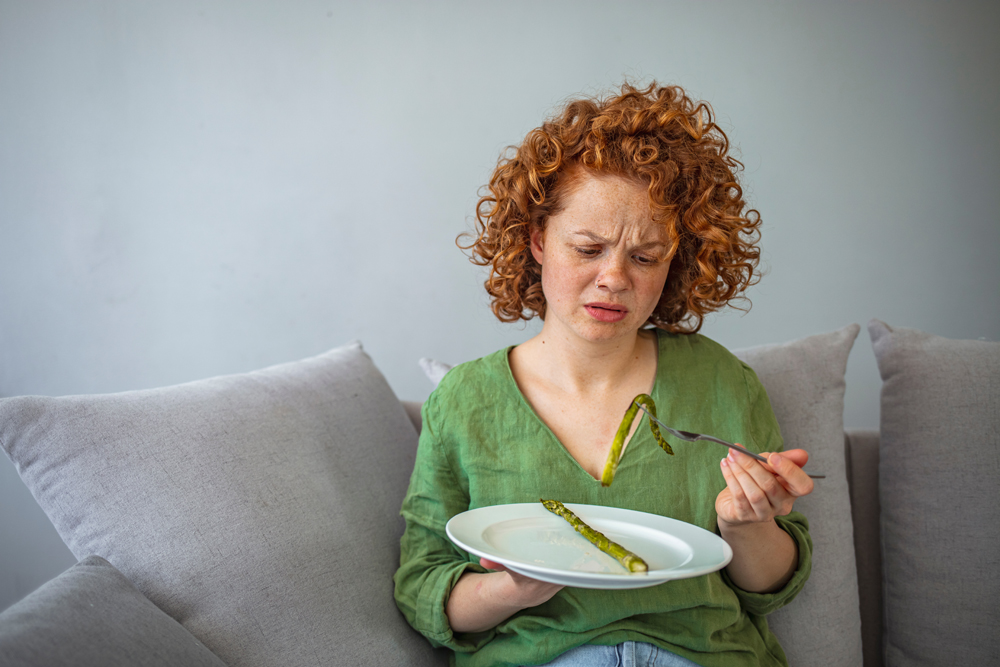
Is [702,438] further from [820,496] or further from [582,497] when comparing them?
[820,496]

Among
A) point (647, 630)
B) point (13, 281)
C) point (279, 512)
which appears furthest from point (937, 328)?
point (13, 281)

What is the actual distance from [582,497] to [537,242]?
0.56 meters

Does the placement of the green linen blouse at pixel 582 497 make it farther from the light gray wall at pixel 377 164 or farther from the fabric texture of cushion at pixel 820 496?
the light gray wall at pixel 377 164

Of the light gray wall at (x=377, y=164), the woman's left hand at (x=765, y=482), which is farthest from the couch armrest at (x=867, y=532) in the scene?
the woman's left hand at (x=765, y=482)

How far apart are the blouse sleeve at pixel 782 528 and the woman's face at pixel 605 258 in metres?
0.37

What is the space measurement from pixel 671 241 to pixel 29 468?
125 centimetres

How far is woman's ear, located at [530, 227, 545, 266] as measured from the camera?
4.75 ft

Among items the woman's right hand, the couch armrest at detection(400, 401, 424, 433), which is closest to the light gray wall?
the couch armrest at detection(400, 401, 424, 433)

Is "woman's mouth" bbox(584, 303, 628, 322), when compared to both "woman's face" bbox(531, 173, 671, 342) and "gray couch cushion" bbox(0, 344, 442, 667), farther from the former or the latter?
"gray couch cushion" bbox(0, 344, 442, 667)

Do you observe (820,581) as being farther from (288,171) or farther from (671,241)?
(288,171)

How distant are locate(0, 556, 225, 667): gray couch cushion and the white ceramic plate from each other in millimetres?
454

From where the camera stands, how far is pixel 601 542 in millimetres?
1095

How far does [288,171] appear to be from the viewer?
231cm

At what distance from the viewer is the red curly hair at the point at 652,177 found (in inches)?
51.6
